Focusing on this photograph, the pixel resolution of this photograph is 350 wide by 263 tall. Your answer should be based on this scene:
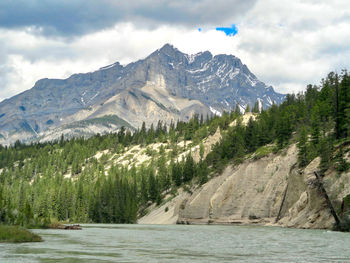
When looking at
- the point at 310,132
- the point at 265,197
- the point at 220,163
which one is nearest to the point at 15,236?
the point at 265,197

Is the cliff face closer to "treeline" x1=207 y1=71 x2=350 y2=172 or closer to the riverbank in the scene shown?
"treeline" x1=207 y1=71 x2=350 y2=172

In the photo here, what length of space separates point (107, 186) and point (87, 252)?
132 meters

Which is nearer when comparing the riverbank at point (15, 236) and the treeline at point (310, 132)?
the riverbank at point (15, 236)

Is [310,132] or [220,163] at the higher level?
[310,132]

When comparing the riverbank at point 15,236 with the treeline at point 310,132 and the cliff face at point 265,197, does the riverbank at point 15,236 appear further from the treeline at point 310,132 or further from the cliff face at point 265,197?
the treeline at point 310,132

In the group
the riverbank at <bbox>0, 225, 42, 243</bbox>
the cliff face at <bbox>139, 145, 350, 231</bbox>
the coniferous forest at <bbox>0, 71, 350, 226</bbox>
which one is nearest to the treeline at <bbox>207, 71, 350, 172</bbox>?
the coniferous forest at <bbox>0, 71, 350, 226</bbox>

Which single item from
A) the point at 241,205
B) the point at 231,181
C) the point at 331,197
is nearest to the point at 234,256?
the point at 331,197

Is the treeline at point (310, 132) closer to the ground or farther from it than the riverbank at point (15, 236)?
farther from it

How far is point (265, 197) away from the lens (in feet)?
345

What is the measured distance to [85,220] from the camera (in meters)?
169

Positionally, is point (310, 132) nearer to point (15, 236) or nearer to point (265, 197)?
point (265, 197)

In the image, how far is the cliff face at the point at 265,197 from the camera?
80.0 meters

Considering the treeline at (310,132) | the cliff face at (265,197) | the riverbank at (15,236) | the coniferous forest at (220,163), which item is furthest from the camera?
the coniferous forest at (220,163)

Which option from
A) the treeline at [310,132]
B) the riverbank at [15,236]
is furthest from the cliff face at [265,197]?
the riverbank at [15,236]
